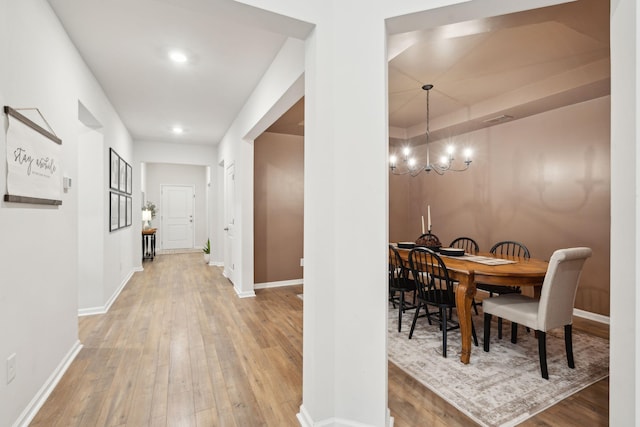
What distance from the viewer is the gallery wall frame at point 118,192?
4.12 m

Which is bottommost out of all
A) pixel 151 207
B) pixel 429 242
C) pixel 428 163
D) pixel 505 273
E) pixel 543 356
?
pixel 543 356

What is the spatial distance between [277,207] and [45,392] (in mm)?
3679

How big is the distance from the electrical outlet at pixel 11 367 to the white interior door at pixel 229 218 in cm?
350

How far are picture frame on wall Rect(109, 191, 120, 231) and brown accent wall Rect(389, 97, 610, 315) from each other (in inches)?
200

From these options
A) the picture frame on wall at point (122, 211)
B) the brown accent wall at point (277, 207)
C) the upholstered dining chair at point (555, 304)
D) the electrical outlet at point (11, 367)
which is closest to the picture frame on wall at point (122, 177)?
the picture frame on wall at point (122, 211)

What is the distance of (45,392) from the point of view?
200 centimetres

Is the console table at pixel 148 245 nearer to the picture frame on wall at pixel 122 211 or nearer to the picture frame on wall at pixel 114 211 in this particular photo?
the picture frame on wall at pixel 122 211

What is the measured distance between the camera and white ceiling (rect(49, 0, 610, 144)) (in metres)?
2.16

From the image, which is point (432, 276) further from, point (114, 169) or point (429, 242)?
point (114, 169)

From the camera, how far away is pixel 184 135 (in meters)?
6.18

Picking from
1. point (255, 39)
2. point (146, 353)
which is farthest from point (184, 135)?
point (146, 353)

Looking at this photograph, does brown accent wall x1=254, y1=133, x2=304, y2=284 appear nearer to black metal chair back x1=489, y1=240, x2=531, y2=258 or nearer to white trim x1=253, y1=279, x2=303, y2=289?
white trim x1=253, y1=279, x2=303, y2=289

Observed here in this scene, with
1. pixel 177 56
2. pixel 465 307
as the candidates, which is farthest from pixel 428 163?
pixel 177 56

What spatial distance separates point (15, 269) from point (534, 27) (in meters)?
3.87
